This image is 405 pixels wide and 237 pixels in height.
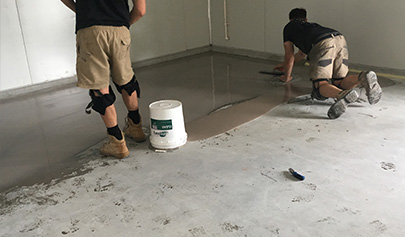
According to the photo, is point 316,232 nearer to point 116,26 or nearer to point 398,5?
point 116,26

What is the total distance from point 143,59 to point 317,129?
10.5 feet

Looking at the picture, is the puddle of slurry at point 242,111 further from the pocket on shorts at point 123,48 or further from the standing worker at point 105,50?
the pocket on shorts at point 123,48

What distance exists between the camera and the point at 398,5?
404cm

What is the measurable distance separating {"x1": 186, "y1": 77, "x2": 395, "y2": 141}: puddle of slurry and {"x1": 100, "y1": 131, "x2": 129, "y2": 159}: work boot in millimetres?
504

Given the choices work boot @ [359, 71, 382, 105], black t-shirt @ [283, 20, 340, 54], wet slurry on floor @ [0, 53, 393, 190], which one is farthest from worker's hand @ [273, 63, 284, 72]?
work boot @ [359, 71, 382, 105]

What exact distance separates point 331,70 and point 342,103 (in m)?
0.44

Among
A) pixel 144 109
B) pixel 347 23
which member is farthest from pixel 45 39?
pixel 347 23

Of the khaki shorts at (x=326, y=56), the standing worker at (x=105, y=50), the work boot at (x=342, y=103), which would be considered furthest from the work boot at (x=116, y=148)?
the khaki shorts at (x=326, y=56)

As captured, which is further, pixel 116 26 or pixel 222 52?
pixel 222 52

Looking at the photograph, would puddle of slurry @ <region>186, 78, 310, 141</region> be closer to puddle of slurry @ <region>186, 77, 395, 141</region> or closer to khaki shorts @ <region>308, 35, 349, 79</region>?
puddle of slurry @ <region>186, 77, 395, 141</region>

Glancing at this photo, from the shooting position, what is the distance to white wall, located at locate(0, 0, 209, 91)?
4277 millimetres

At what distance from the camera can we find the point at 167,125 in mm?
2723

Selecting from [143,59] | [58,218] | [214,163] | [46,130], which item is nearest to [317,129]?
[214,163]

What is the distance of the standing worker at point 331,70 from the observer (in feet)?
10.3
